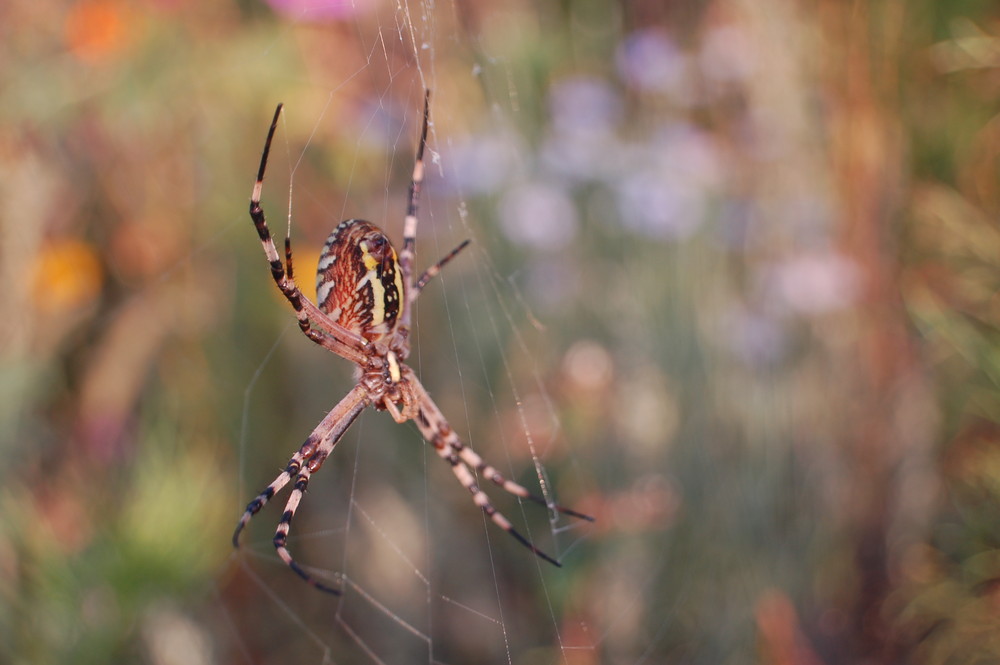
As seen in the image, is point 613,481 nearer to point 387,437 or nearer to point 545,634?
point 545,634

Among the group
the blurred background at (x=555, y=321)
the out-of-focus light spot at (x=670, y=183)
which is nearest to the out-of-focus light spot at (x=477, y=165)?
the blurred background at (x=555, y=321)

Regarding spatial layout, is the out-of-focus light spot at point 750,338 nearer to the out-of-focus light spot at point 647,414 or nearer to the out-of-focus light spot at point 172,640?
the out-of-focus light spot at point 647,414

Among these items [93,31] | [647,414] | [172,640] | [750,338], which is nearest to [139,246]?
[93,31]

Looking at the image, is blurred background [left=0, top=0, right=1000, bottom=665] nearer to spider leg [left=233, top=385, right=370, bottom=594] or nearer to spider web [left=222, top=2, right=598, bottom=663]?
spider web [left=222, top=2, right=598, bottom=663]

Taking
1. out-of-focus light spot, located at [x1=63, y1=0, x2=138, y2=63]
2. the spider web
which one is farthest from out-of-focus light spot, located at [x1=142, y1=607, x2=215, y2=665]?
out-of-focus light spot, located at [x1=63, y1=0, x2=138, y2=63]

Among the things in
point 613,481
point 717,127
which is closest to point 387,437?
point 613,481
